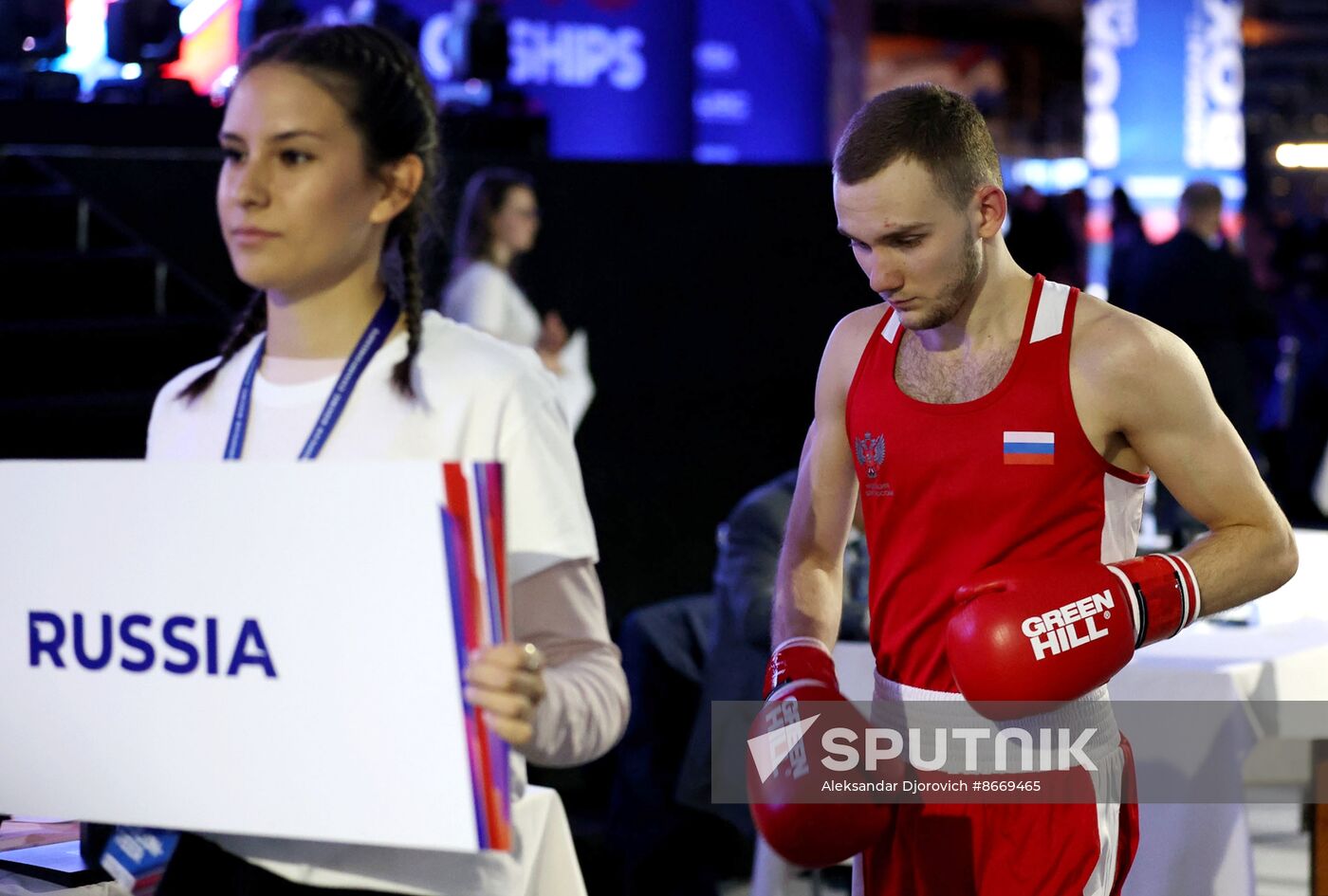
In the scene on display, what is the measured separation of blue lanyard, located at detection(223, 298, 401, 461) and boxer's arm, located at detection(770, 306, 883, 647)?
757 mm

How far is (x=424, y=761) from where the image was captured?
1.29 m

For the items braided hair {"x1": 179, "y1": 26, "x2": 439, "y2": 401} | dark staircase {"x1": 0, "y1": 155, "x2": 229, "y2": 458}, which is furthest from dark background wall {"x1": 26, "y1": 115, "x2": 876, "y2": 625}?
braided hair {"x1": 179, "y1": 26, "x2": 439, "y2": 401}

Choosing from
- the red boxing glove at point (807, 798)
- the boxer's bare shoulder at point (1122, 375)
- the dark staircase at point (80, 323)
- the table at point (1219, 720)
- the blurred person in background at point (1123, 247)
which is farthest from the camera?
the blurred person in background at point (1123, 247)

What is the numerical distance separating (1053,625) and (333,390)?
2.89 ft

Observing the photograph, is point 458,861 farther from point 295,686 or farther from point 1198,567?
point 1198,567

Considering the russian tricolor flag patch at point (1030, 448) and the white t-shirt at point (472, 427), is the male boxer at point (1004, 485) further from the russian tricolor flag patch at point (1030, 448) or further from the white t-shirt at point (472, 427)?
the white t-shirt at point (472, 427)

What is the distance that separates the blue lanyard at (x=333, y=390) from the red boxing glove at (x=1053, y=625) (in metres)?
0.78

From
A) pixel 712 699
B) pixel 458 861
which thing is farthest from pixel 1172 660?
pixel 458 861

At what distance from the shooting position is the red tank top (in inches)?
77.0

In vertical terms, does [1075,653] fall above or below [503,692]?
below

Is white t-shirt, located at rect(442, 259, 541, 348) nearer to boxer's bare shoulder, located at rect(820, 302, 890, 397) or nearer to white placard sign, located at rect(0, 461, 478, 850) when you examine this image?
boxer's bare shoulder, located at rect(820, 302, 890, 397)

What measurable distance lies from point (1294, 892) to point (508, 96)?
4.80 meters

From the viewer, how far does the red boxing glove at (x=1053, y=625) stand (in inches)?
73.0

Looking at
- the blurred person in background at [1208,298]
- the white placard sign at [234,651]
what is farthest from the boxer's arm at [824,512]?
the blurred person in background at [1208,298]
